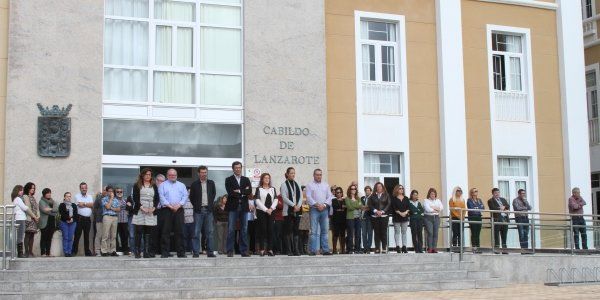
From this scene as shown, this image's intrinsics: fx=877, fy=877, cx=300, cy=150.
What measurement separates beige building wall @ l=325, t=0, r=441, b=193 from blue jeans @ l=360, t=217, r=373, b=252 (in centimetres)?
349

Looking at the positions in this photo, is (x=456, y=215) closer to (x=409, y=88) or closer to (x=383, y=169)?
(x=383, y=169)

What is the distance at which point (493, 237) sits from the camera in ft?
64.2

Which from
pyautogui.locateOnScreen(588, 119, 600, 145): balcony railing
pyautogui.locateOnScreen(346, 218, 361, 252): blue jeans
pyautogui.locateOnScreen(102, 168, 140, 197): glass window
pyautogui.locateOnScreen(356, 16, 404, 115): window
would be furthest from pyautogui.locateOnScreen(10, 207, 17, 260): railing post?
pyautogui.locateOnScreen(588, 119, 600, 145): balcony railing

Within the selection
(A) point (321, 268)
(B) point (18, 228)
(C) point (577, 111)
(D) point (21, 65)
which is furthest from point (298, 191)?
(C) point (577, 111)

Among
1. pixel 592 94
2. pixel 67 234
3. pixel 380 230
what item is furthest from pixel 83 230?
pixel 592 94

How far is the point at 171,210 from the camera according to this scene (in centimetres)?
1622

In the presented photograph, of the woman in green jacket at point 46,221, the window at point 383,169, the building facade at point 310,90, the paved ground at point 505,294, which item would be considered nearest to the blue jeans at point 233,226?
the paved ground at point 505,294

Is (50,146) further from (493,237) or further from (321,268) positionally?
(493,237)

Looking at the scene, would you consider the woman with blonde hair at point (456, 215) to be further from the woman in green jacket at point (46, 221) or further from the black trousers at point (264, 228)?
the woman in green jacket at point (46, 221)

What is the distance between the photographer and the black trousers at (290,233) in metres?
17.8

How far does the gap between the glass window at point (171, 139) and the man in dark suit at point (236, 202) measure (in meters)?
4.22

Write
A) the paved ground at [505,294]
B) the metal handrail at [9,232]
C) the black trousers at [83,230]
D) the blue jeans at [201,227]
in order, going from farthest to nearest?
the black trousers at [83,230]
the blue jeans at [201,227]
the metal handrail at [9,232]
the paved ground at [505,294]

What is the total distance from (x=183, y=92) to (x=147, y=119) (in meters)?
1.15

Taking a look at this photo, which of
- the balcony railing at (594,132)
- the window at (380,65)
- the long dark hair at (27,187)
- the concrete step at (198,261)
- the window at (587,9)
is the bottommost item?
the concrete step at (198,261)
